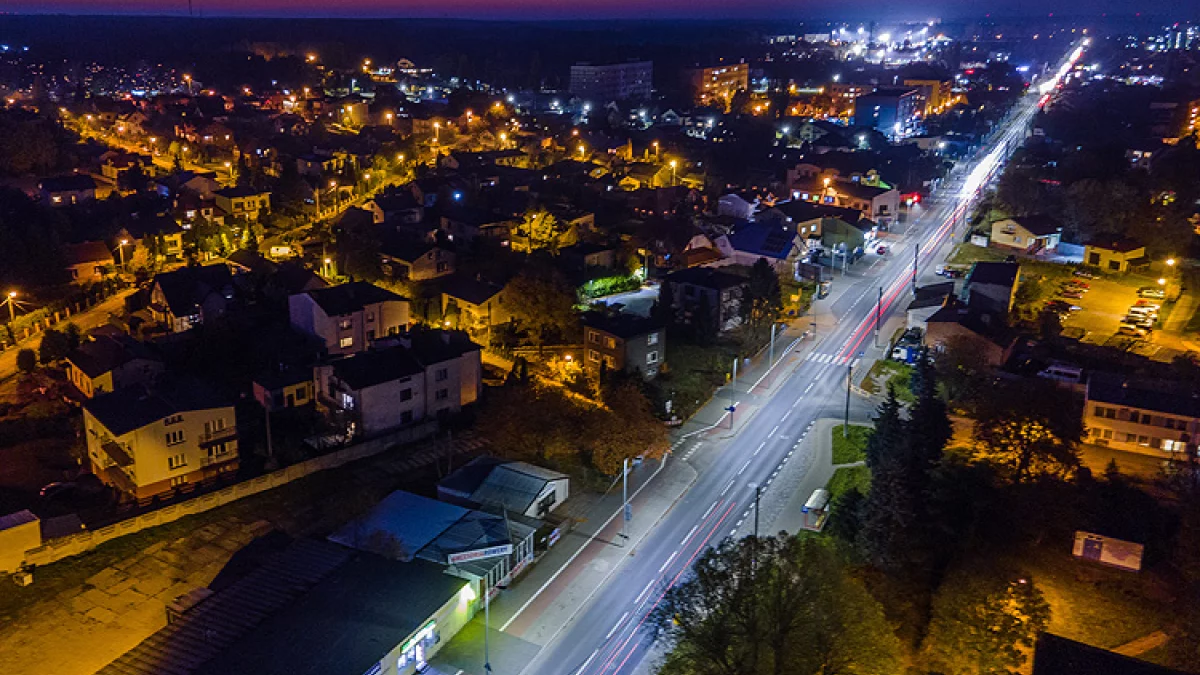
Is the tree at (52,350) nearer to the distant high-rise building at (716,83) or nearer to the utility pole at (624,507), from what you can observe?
the utility pole at (624,507)

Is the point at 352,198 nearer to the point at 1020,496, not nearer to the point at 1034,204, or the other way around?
the point at 1034,204

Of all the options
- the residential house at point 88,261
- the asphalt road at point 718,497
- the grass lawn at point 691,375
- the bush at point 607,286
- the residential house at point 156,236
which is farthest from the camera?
the residential house at point 156,236

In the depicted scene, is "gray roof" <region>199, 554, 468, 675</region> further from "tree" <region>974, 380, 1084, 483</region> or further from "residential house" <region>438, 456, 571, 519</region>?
"tree" <region>974, 380, 1084, 483</region>


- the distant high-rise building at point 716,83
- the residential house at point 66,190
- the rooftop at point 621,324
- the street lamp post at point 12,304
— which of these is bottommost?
the street lamp post at point 12,304

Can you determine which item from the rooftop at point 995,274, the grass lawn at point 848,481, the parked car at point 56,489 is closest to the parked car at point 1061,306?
the rooftop at point 995,274

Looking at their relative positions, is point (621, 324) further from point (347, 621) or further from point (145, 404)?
point (347, 621)

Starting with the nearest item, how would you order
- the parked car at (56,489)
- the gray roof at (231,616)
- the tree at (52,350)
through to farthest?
the gray roof at (231,616), the parked car at (56,489), the tree at (52,350)

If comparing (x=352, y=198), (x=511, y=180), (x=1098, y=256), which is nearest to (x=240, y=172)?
(x=352, y=198)

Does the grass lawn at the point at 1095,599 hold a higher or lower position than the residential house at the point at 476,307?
lower
